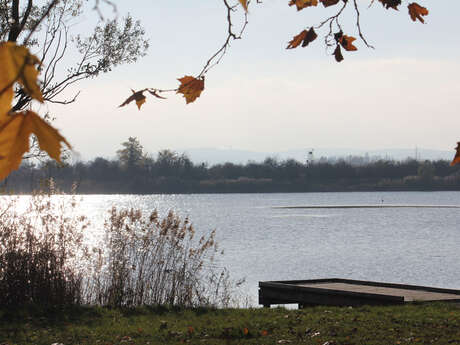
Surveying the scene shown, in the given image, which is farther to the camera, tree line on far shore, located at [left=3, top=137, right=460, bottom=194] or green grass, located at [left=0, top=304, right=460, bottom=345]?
tree line on far shore, located at [left=3, top=137, right=460, bottom=194]

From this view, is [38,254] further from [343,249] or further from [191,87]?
[343,249]

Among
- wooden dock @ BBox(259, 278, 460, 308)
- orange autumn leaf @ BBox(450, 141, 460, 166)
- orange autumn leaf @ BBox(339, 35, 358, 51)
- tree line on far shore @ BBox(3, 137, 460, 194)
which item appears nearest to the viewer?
orange autumn leaf @ BBox(450, 141, 460, 166)

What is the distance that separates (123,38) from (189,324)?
6031mm

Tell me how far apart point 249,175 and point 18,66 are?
120916 millimetres

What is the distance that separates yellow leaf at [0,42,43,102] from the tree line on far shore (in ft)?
370

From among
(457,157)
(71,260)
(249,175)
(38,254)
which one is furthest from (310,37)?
(249,175)

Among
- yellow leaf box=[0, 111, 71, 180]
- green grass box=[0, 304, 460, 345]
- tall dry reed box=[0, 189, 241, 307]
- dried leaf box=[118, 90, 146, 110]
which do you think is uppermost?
dried leaf box=[118, 90, 146, 110]

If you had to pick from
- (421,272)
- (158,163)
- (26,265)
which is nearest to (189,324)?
(26,265)

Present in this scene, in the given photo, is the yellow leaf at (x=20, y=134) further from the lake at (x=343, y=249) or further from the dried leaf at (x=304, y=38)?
the lake at (x=343, y=249)

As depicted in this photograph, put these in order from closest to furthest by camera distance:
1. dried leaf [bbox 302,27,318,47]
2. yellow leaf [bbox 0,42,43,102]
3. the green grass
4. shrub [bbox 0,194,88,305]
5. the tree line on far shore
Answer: yellow leaf [bbox 0,42,43,102]
dried leaf [bbox 302,27,318,47]
the green grass
shrub [bbox 0,194,88,305]
the tree line on far shore

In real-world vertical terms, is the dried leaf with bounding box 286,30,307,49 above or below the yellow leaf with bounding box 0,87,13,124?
above

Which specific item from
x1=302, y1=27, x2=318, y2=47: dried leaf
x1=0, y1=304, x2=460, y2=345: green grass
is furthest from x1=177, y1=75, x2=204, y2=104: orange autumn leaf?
x1=0, y1=304, x2=460, y2=345: green grass

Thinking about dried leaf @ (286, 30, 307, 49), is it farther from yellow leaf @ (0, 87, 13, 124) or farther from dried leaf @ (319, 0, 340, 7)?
yellow leaf @ (0, 87, 13, 124)

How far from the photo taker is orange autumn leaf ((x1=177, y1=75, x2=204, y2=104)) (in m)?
1.96
